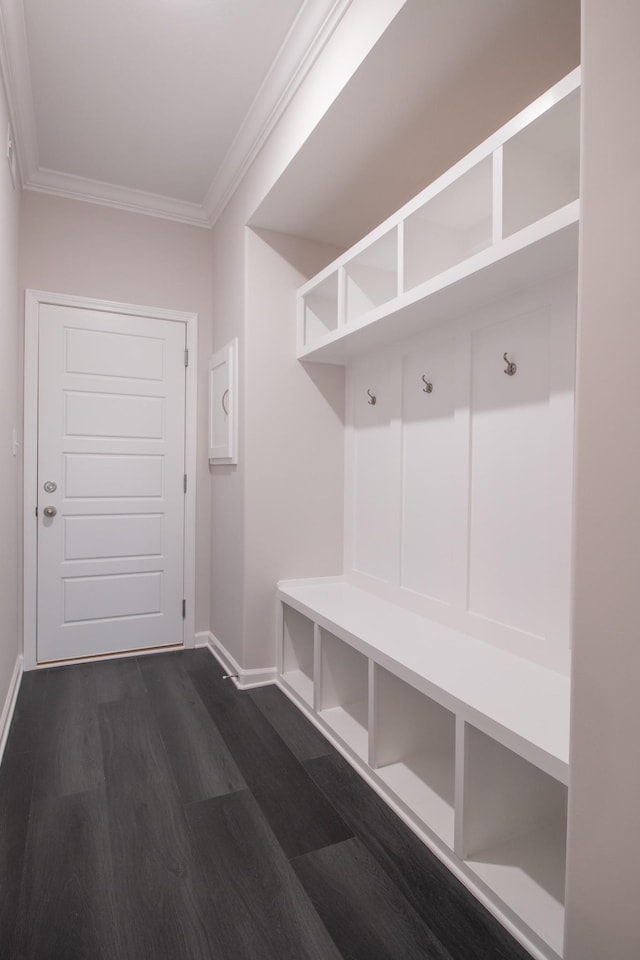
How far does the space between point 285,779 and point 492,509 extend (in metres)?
1.26

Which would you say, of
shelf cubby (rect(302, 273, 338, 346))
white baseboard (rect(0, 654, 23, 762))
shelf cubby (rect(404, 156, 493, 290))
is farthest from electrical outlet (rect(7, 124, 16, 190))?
white baseboard (rect(0, 654, 23, 762))

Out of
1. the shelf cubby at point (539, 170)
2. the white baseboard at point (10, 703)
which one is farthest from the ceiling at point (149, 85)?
the white baseboard at point (10, 703)

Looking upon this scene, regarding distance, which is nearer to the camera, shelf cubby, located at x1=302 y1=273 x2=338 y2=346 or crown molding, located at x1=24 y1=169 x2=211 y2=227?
shelf cubby, located at x1=302 y1=273 x2=338 y2=346

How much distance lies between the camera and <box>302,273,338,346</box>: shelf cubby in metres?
2.79

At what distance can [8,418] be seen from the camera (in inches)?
93.3

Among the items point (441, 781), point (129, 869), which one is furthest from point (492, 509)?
point (129, 869)

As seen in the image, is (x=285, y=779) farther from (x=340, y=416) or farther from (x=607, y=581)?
(x=340, y=416)

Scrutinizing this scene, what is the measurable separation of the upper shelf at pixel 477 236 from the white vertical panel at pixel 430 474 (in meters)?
0.20

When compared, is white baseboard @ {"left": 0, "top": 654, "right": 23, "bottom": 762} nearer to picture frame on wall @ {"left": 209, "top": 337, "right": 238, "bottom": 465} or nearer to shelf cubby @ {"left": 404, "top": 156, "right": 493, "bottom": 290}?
picture frame on wall @ {"left": 209, "top": 337, "right": 238, "bottom": 465}

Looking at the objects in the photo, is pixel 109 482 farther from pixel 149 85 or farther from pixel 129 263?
pixel 149 85

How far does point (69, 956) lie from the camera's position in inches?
48.6

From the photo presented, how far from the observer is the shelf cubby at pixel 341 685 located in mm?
2305

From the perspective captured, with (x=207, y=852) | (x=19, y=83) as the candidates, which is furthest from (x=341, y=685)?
(x=19, y=83)

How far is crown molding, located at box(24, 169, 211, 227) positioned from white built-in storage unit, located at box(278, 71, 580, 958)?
113 cm
